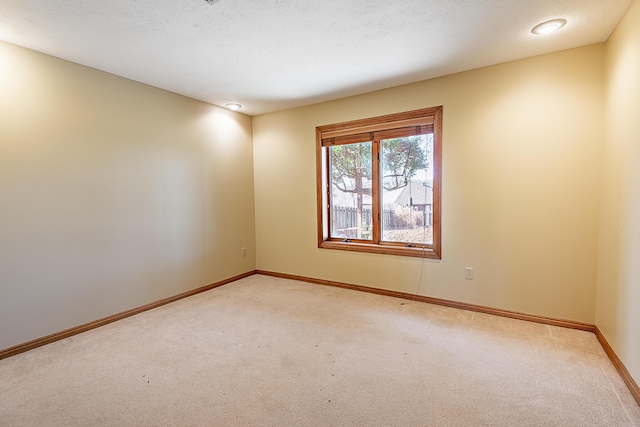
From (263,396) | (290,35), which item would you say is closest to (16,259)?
(263,396)

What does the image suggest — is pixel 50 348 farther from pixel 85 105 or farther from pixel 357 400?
pixel 357 400

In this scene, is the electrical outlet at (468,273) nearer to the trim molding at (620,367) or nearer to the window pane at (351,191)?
the trim molding at (620,367)

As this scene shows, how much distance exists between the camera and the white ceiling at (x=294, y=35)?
199 cm

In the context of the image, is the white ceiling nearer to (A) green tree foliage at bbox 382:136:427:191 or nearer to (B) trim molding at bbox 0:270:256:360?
(A) green tree foliage at bbox 382:136:427:191

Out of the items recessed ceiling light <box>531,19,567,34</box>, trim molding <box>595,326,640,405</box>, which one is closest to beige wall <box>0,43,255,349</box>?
recessed ceiling light <box>531,19,567,34</box>

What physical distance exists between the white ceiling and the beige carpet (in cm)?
242

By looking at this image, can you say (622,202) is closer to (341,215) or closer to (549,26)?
(549,26)

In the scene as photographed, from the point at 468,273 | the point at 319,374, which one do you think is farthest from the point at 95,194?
the point at 468,273

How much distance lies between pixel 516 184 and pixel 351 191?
1.85m

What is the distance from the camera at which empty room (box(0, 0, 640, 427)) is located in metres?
1.90

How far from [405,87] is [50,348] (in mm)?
4122

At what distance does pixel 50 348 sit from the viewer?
2.46m

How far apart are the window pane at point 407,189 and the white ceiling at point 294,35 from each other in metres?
0.74

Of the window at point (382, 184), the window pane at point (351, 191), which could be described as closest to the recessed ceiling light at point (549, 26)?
the window at point (382, 184)
